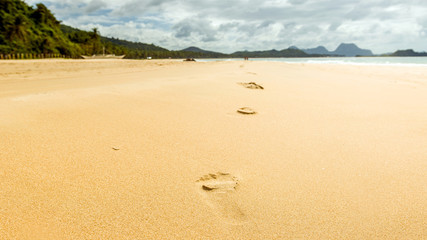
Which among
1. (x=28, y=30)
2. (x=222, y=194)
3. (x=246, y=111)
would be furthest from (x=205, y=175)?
(x=28, y=30)

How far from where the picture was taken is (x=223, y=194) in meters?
1.04

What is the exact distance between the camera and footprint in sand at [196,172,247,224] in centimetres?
91

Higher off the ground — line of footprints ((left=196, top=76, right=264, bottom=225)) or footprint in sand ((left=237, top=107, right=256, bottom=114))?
footprint in sand ((left=237, top=107, right=256, bottom=114))

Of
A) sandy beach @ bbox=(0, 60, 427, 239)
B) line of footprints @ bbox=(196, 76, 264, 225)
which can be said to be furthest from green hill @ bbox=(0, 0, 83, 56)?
line of footprints @ bbox=(196, 76, 264, 225)

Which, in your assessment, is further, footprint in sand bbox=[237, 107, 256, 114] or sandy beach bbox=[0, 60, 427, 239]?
footprint in sand bbox=[237, 107, 256, 114]

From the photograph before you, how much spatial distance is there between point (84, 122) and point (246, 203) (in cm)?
130

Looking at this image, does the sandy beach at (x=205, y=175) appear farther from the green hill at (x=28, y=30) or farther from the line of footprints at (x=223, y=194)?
the green hill at (x=28, y=30)

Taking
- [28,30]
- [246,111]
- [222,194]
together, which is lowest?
[222,194]

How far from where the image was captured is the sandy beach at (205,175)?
847 mm

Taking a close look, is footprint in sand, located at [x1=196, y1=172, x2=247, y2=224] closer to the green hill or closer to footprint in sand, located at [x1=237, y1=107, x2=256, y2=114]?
footprint in sand, located at [x1=237, y1=107, x2=256, y2=114]

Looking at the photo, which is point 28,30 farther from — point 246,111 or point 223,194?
point 223,194

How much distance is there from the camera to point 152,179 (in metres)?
1.09

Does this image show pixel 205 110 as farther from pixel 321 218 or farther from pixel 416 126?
pixel 416 126

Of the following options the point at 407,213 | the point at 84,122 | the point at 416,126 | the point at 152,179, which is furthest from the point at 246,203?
the point at 416,126
